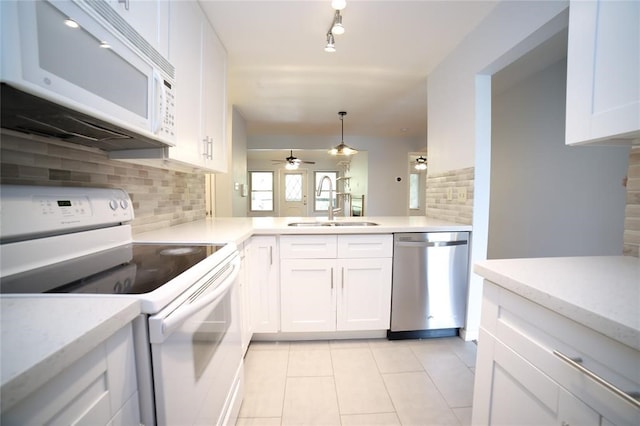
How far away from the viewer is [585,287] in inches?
26.5

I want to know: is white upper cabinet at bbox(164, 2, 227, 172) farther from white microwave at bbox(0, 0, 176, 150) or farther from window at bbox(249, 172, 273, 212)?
window at bbox(249, 172, 273, 212)

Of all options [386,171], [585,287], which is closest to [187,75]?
[585,287]

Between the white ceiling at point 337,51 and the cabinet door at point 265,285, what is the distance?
1.55 m

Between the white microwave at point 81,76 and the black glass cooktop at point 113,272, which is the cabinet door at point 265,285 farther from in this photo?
the white microwave at point 81,76

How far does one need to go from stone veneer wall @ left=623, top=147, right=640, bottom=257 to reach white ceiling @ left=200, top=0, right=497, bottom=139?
1314mm

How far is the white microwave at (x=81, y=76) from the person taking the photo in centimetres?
54

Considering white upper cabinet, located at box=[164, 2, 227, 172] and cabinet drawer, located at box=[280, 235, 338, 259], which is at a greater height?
white upper cabinet, located at box=[164, 2, 227, 172]

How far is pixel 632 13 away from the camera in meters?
0.70

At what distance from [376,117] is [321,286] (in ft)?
10.2

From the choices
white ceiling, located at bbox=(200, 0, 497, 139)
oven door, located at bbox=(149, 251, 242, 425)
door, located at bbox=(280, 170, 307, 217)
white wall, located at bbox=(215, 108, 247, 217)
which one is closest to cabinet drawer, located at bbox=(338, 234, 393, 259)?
oven door, located at bbox=(149, 251, 242, 425)

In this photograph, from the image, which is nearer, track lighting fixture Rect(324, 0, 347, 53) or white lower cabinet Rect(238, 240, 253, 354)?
track lighting fixture Rect(324, 0, 347, 53)

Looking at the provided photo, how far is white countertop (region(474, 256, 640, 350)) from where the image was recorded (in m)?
0.52

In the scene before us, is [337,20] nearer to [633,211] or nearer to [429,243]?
[429,243]

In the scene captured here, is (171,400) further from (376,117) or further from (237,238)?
(376,117)
